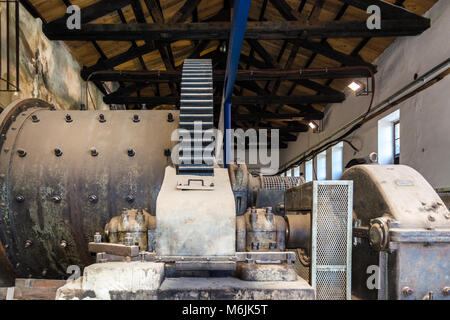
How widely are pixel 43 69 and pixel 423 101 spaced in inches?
263

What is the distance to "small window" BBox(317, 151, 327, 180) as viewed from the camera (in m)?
13.6

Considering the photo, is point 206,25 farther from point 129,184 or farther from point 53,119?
point 129,184

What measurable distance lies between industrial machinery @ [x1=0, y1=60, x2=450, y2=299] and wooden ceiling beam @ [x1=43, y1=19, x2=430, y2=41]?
3.79 m

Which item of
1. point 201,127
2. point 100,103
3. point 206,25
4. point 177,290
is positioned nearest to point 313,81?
point 206,25

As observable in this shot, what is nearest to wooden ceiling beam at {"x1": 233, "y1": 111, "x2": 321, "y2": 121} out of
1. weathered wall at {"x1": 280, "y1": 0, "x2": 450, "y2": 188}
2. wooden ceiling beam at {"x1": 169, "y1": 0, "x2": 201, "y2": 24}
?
weathered wall at {"x1": 280, "y1": 0, "x2": 450, "y2": 188}

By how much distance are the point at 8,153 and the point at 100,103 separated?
283 inches

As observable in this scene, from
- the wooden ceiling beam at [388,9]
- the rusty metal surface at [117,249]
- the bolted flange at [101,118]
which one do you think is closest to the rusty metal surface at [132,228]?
the rusty metal surface at [117,249]

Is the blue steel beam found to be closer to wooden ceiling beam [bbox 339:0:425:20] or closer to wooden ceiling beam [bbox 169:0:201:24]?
wooden ceiling beam [bbox 169:0:201:24]

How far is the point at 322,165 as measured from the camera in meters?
14.0

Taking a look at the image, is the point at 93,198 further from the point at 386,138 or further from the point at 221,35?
the point at 386,138

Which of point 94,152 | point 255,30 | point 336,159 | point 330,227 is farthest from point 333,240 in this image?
point 336,159

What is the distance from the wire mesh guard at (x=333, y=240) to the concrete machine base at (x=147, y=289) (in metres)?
0.47

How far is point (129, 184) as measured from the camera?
10.0 feet

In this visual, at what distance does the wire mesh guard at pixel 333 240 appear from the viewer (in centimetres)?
230
